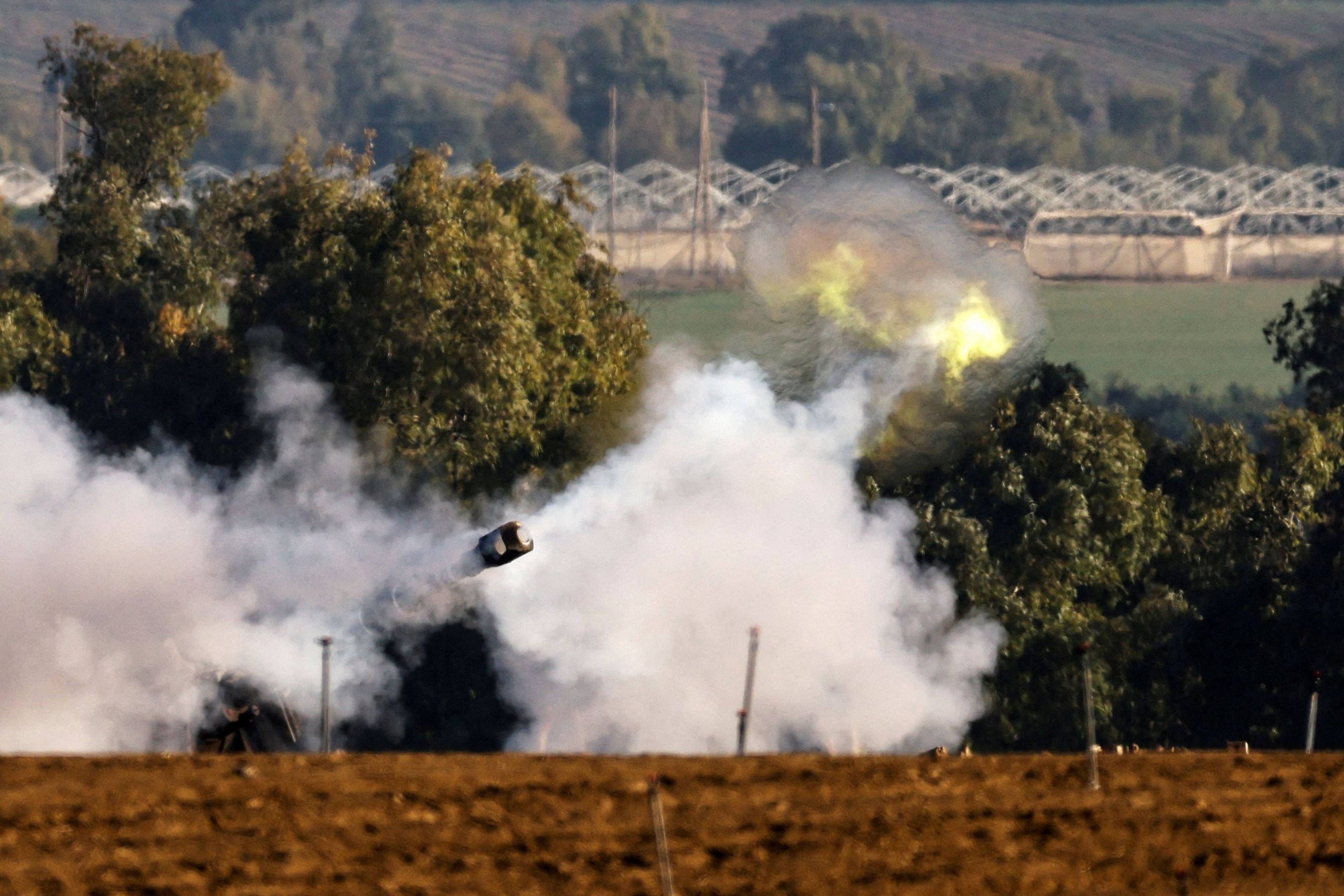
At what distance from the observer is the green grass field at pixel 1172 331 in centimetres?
14800

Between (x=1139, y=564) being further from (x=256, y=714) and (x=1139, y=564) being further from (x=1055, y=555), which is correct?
(x=256, y=714)

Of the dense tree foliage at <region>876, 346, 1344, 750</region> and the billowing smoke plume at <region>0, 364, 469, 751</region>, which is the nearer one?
the billowing smoke plume at <region>0, 364, 469, 751</region>

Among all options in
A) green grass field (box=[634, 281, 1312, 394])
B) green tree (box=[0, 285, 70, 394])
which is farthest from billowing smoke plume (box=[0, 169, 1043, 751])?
green grass field (box=[634, 281, 1312, 394])

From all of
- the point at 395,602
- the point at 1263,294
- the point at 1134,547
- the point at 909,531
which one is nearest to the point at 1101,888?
the point at 395,602

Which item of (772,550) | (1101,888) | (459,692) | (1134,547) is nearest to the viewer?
(1101,888)

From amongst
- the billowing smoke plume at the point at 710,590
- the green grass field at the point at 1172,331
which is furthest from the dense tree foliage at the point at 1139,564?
the green grass field at the point at 1172,331

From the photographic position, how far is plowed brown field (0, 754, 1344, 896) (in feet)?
70.3

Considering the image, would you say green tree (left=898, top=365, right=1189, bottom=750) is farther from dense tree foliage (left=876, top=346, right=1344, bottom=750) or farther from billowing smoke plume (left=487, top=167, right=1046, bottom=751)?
billowing smoke plume (left=487, top=167, right=1046, bottom=751)

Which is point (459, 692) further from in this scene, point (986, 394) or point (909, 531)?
point (986, 394)

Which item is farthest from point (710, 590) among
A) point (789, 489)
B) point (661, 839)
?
point (661, 839)

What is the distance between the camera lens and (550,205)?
202 ft

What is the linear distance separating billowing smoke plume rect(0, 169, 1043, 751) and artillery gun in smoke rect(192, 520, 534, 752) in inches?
12.6

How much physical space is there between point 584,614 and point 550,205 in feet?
79.4

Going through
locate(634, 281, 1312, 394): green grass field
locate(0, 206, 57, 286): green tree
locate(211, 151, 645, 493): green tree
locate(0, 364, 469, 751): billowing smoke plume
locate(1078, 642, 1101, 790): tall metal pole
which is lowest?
locate(1078, 642, 1101, 790): tall metal pole
